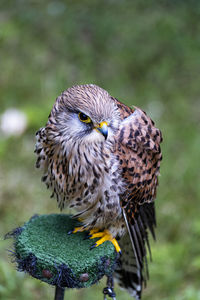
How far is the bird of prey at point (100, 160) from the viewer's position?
2248 millimetres

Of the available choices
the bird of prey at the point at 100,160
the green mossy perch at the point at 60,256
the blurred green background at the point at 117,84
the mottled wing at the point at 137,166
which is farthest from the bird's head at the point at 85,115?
the blurred green background at the point at 117,84

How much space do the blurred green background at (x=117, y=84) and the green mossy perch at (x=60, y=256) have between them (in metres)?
1.09

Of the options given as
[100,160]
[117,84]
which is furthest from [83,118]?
[117,84]

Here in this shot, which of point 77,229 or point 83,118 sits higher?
point 83,118

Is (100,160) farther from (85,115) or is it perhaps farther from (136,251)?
(136,251)

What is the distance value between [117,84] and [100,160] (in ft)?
12.3

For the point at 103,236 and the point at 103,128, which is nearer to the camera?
the point at 103,128

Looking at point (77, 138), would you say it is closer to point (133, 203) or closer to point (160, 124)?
point (133, 203)

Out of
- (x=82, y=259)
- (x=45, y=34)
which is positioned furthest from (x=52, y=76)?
(x=82, y=259)

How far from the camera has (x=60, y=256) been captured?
231 centimetres

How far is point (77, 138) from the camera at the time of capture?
2.29 meters

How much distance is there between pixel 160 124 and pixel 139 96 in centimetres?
60

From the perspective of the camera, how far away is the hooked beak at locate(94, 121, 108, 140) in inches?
84.9

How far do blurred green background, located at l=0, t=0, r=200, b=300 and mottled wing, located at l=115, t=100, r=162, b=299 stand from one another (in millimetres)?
1082
